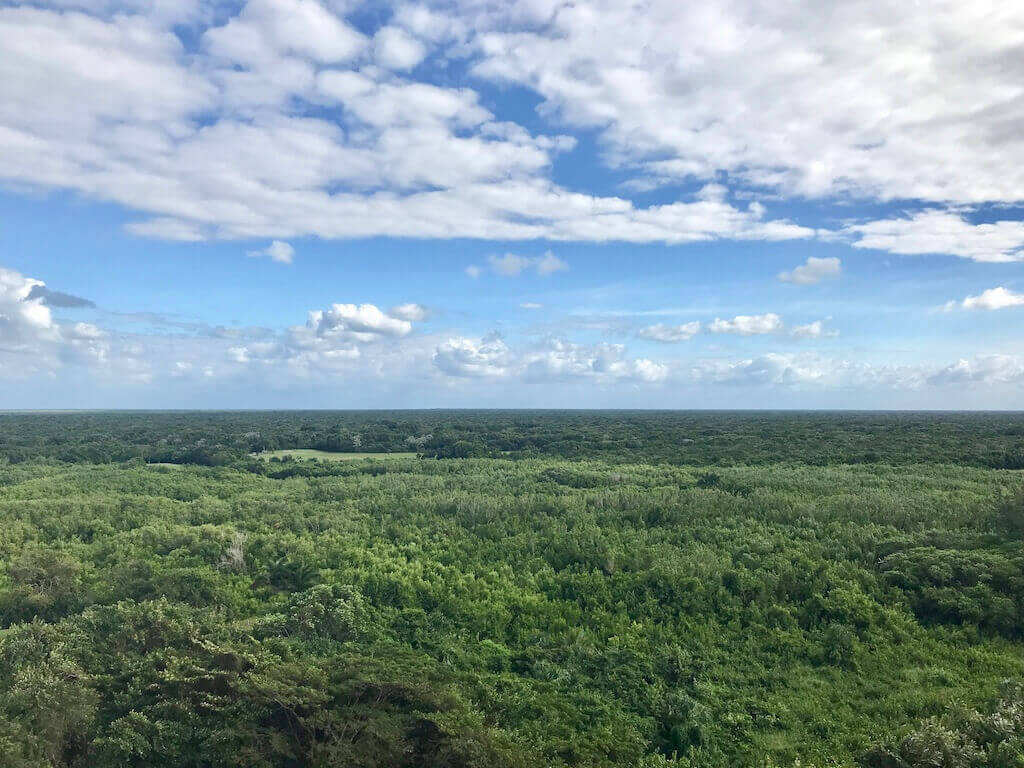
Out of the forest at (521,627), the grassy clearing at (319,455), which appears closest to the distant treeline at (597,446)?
the grassy clearing at (319,455)

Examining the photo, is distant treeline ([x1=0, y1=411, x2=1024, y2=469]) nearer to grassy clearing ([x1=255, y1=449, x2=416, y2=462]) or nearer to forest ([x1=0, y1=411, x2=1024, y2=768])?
grassy clearing ([x1=255, y1=449, x2=416, y2=462])

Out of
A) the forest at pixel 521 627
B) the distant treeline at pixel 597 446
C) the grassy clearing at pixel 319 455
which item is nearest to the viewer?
the forest at pixel 521 627

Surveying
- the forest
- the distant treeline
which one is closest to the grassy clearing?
the distant treeline

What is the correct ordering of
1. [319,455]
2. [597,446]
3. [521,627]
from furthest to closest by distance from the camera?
[319,455] < [597,446] < [521,627]

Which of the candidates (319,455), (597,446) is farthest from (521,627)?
(319,455)

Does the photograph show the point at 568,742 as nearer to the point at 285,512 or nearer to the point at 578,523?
the point at 578,523

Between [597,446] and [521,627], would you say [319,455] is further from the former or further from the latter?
[521,627]

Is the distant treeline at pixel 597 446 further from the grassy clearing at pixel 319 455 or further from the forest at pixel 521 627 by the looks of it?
the forest at pixel 521 627

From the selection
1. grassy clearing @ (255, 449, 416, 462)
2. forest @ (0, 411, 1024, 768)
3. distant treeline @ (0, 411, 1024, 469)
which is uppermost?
distant treeline @ (0, 411, 1024, 469)

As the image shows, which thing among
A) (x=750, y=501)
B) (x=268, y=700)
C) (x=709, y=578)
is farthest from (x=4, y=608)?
(x=750, y=501)
